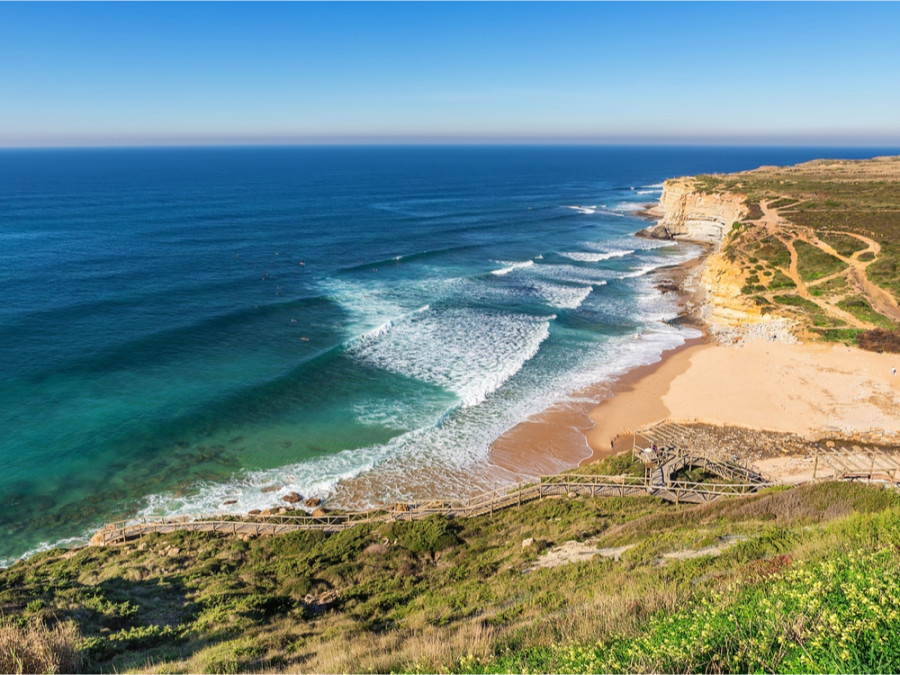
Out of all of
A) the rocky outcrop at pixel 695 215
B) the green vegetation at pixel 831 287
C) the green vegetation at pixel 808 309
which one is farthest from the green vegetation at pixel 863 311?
the rocky outcrop at pixel 695 215

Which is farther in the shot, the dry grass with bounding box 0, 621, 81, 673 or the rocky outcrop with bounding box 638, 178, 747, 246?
the rocky outcrop with bounding box 638, 178, 747, 246

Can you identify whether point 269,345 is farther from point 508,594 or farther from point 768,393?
point 768,393

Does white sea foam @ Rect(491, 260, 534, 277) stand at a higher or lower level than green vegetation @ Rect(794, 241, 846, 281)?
lower

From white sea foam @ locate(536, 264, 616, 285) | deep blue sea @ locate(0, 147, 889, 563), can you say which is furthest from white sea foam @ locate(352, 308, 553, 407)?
white sea foam @ locate(536, 264, 616, 285)

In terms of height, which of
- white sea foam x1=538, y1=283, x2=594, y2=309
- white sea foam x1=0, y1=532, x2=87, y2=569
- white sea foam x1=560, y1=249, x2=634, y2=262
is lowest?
white sea foam x1=0, y1=532, x2=87, y2=569

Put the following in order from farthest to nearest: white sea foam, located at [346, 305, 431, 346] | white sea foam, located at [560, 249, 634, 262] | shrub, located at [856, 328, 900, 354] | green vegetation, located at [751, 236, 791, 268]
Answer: white sea foam, located at [560, 249, 634, 262]
green vegetation, located at [751, 236, 791, 268]
white sea foam, located at [346, 305, 431, 346]
shrub, located at [856, 328, 900, 354]

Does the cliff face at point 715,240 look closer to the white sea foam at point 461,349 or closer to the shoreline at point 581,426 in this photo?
the shoreline at point 581,426

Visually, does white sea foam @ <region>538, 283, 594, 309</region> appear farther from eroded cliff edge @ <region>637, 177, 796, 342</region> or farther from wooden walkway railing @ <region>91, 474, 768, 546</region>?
wooden walkway railing @ <region>91, 474, 768, 546</region>
